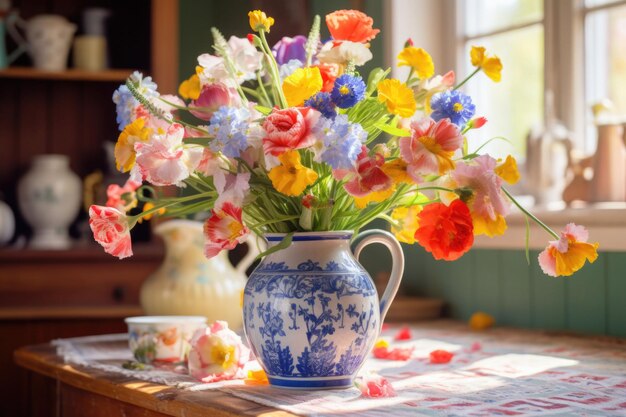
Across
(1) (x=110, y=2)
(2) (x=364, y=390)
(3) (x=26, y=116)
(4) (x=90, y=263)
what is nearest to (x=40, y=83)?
(3) (x=26, y=116)

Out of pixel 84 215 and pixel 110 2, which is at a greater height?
pixel 110 2

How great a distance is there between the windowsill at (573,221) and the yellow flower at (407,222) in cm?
69

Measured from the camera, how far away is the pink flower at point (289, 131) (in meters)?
1.18

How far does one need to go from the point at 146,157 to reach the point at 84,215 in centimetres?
196

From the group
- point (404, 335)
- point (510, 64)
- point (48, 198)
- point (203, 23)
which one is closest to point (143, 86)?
point (404, 335)

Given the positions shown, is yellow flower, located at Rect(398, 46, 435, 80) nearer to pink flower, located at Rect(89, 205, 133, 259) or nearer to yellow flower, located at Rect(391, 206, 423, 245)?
yellow flower, located at Rect(391, 206, 423, 245)

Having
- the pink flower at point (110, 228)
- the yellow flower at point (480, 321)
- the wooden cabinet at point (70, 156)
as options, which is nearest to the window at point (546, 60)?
the yellow flower at point (480, 321)

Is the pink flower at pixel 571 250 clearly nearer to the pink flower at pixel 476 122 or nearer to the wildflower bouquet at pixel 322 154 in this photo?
the wildflower bouquet at pixel 322 154

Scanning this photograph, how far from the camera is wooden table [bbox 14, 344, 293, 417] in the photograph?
123cm

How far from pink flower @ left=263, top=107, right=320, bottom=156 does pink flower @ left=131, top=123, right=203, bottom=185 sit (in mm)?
135

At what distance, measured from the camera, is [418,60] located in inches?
51.6

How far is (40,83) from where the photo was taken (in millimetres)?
3148

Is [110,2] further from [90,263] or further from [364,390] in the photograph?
[364,390]

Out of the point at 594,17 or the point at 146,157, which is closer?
the point at 146,157
